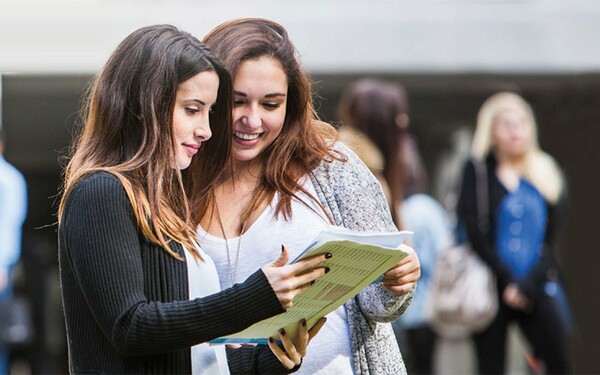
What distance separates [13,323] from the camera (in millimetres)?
8125

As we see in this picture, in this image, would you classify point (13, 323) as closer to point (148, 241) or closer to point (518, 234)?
point (518, 234)

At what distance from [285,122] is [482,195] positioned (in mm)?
3569

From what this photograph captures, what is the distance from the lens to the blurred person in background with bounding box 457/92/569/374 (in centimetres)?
655

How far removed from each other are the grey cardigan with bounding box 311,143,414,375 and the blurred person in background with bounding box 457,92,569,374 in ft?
11.2

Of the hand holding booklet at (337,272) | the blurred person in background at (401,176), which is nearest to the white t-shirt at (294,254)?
the hand holding booklet at (337,272)

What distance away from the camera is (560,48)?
394 inches

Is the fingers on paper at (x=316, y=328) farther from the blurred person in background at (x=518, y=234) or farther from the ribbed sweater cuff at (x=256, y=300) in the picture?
the blurred person in background at (x=518, y=234)

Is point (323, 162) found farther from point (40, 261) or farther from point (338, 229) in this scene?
point (40, 261)

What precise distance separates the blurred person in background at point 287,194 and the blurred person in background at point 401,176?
1.25 meters

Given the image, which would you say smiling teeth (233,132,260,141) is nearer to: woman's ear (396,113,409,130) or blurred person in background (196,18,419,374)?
blurred person in background (196,18,419,374)

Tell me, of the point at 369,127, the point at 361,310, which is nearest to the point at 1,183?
the point at 369,127

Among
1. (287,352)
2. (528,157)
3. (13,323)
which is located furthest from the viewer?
(13,323)

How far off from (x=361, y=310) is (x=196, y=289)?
1.87 feet

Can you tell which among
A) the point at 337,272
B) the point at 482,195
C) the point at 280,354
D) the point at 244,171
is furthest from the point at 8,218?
the point at 337,272
